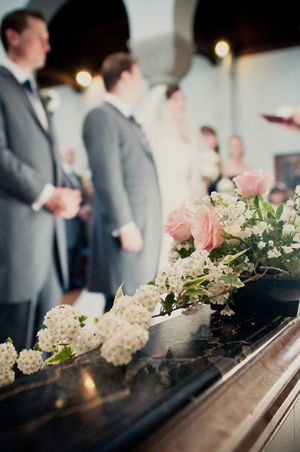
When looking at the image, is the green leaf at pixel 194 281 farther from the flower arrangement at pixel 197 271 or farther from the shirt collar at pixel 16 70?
the shirt collar at pixel 16 70

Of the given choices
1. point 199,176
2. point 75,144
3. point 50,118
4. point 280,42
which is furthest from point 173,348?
point 75,144

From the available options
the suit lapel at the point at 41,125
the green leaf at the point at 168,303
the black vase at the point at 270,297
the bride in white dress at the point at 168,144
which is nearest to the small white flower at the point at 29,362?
the green leaf at the point at 168,303

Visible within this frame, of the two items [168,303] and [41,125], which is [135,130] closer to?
[41,125]

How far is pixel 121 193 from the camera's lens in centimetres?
294

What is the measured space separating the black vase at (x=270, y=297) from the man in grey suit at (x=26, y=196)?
59.0 inches

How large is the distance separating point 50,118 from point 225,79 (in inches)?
231

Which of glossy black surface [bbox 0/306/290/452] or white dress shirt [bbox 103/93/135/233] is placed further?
white dress shirt [bbox 103/93/135/233]

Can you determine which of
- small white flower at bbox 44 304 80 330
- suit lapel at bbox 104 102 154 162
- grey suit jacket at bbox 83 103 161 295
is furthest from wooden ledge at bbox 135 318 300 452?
suit lapel at bbox 104 102 154 162

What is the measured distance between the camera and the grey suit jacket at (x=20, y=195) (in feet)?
8.02

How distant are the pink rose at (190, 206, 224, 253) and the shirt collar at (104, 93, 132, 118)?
2.08 m

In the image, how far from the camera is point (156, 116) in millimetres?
4340

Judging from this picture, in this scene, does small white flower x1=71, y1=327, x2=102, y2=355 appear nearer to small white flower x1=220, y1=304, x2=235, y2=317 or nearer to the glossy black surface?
the glossy black surface

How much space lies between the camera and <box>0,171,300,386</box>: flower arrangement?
91 centimetres

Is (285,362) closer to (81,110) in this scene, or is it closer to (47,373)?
(47,373)
